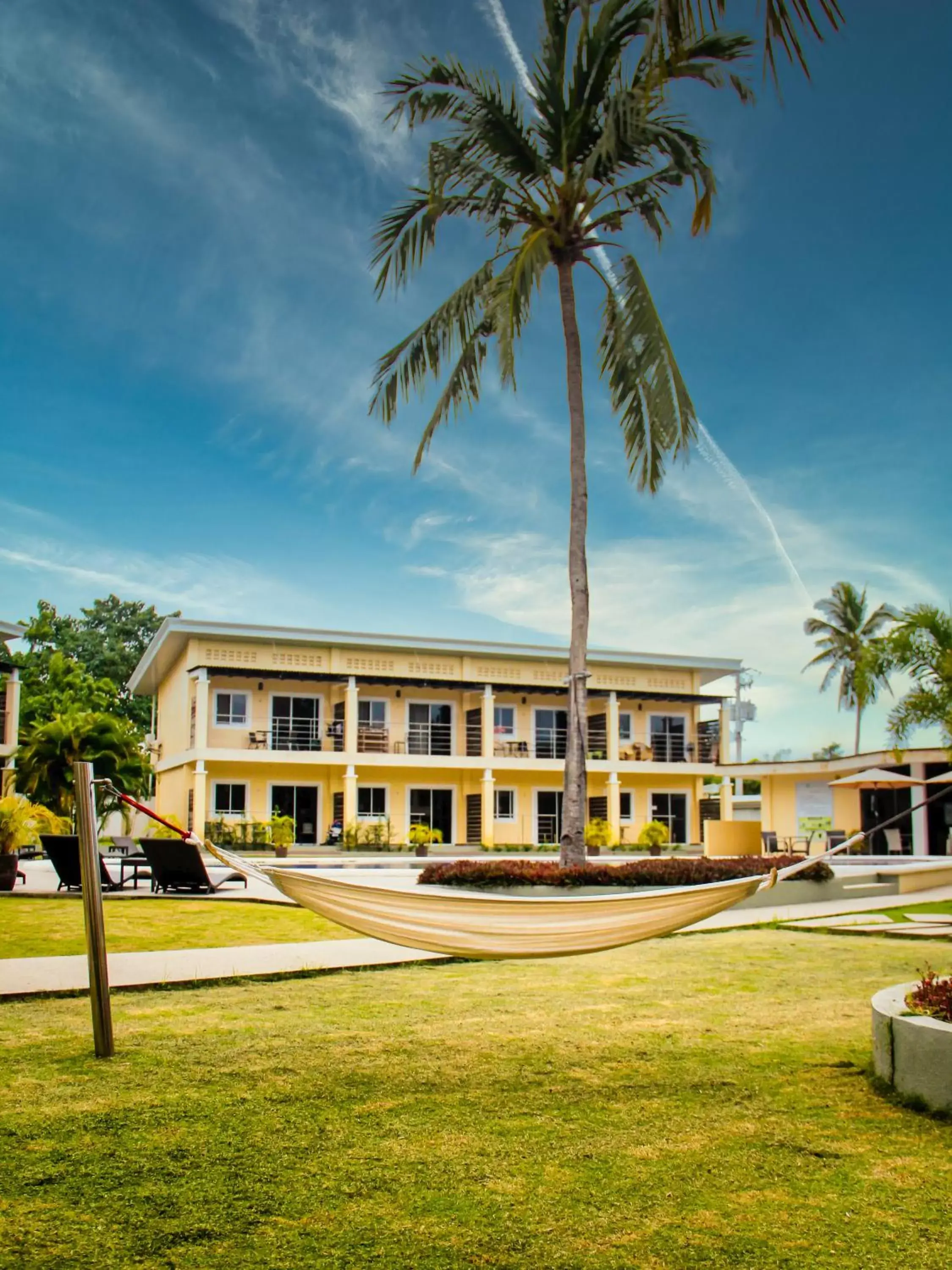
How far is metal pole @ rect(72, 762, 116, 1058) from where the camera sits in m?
4.94

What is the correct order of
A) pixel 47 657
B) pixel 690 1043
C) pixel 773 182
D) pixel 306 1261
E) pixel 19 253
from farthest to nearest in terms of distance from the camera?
pixel 47 657 < pixel 19 253 < pixel 773 182 < pixel 690 1043 < pixel 306 1261

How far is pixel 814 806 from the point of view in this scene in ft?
97.3

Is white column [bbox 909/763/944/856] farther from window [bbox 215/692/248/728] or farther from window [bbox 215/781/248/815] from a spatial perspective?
window [bbox 215/692/248/728]

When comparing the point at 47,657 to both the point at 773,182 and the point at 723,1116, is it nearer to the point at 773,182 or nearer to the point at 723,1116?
the point at 773,182

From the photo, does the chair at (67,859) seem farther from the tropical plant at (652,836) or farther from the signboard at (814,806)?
the signboard at (814,806)

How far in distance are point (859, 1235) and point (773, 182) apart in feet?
72.7

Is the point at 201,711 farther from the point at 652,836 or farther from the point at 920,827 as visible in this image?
the point at 920,827

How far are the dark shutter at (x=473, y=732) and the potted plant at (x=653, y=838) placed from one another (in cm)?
536

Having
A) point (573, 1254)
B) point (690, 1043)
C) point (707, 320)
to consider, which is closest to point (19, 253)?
point (707, 320)

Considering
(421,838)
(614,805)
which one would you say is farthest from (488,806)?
(421,838)

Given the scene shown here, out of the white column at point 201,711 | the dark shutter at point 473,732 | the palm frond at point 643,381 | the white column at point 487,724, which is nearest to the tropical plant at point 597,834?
the white column at point 487,724

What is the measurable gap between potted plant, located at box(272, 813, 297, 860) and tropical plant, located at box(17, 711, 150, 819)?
136 inches

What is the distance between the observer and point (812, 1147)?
3.75 meters

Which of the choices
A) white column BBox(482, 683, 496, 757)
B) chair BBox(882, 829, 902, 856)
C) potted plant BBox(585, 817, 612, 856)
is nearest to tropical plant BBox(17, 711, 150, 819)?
white column BBox(482, 683, 496, 757)
